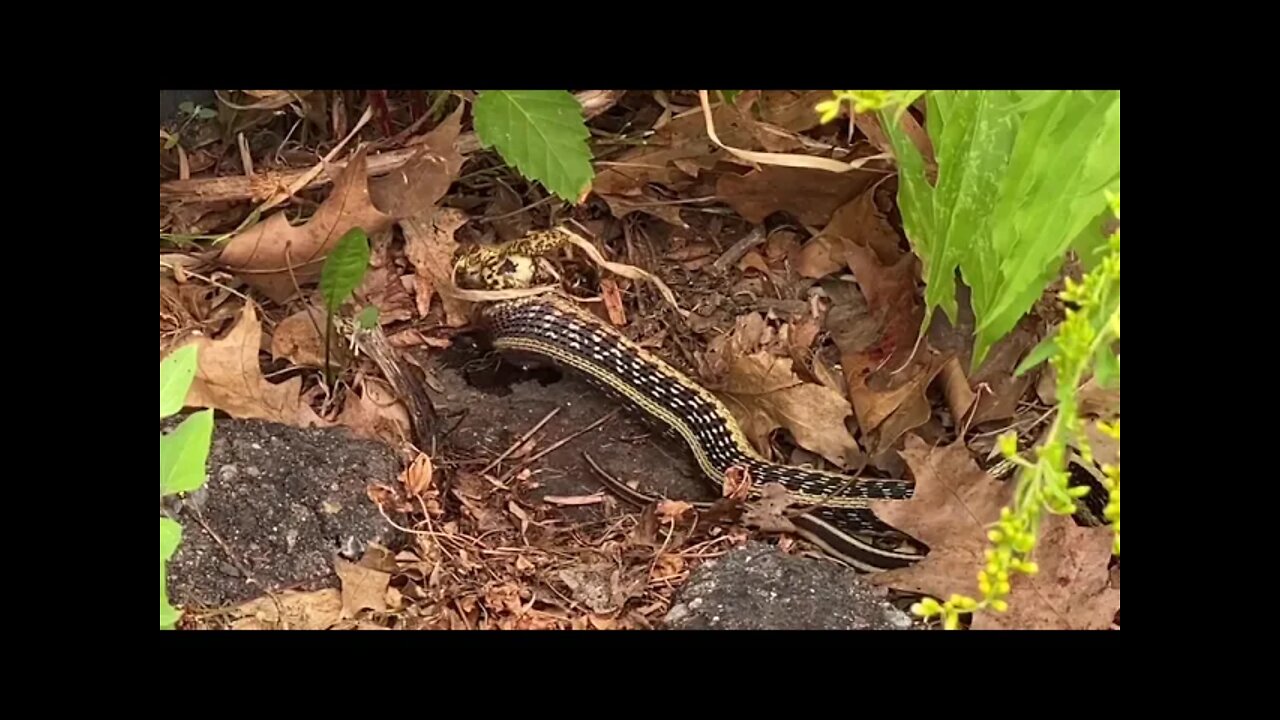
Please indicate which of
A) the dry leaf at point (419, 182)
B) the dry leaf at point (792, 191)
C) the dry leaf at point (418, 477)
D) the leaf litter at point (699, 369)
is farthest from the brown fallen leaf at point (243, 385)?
the dry leaf at point (792, 191)

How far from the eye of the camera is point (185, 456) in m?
0.87

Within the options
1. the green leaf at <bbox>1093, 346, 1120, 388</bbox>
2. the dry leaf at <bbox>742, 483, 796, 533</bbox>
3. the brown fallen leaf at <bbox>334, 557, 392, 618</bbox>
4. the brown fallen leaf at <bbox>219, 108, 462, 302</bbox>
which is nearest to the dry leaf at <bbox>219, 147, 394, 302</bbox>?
the brown fallen leaf at <bbox>219, 108, 462, 302</bbox>

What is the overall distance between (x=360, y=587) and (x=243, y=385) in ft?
0.92

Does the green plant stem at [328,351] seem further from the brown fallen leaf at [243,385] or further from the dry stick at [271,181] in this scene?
the dry stick at [271,181]

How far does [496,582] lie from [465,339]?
349 mm

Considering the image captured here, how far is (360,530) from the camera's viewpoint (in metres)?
1.19

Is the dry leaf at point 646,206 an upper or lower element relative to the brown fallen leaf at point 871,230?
lower

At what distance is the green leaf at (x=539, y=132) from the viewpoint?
118cm

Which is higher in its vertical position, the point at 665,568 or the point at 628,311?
the point at 628,311

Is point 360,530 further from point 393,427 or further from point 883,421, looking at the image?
point 883,421

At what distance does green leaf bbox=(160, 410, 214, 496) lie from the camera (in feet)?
2.82

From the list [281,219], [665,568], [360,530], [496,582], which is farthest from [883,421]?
[281,219]

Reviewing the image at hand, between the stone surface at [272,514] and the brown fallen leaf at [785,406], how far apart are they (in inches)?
17.2

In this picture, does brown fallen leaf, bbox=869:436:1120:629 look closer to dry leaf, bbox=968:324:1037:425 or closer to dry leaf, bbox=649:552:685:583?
dry leaf, bbox=968:324:1037:425
